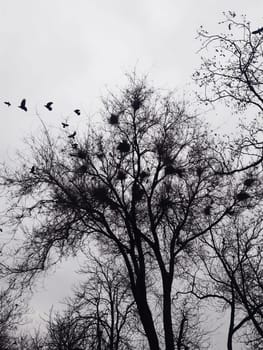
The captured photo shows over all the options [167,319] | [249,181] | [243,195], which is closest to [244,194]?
[243,195]

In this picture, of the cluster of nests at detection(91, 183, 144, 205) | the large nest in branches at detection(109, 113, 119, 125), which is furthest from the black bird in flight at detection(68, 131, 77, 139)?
the cluster of nests at detection(91, 183, 144, 205)

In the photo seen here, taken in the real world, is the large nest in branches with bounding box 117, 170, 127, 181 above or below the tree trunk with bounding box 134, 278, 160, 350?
above

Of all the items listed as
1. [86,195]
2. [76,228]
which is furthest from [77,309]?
[86,195]

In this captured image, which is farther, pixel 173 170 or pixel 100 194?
pixel 173 170

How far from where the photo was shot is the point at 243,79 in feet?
22.1

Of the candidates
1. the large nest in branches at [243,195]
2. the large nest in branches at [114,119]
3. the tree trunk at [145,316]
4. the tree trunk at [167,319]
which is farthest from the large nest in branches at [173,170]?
the tree trunk at [145,316]

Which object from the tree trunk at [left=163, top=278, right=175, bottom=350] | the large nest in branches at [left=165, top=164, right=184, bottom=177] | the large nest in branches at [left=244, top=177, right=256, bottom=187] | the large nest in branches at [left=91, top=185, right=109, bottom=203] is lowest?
the tree trunk at [left=163, top=278, right=175, bottom=350]

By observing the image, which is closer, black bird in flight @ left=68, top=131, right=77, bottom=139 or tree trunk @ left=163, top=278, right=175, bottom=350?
tree trunk @ left=163, top=278, right=175, bottom=350

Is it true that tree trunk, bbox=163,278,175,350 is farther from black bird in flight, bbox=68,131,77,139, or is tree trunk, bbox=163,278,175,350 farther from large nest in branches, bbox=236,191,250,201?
black bird in flight, bbox=68,131,77,139

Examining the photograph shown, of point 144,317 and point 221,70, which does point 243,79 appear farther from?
point 144,317

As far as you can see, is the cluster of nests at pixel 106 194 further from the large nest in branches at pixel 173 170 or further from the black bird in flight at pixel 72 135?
the black bird in flight at pixel 72 135

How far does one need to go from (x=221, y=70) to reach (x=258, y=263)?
9648 mm

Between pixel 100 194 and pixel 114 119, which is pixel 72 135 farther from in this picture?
pixel 100 194

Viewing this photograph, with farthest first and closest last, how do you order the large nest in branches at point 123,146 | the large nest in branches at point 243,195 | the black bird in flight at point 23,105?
the large nest in branches at point 123,146 → the large nest in branches at point 243,195 → the black bird in flight at point 23,105
